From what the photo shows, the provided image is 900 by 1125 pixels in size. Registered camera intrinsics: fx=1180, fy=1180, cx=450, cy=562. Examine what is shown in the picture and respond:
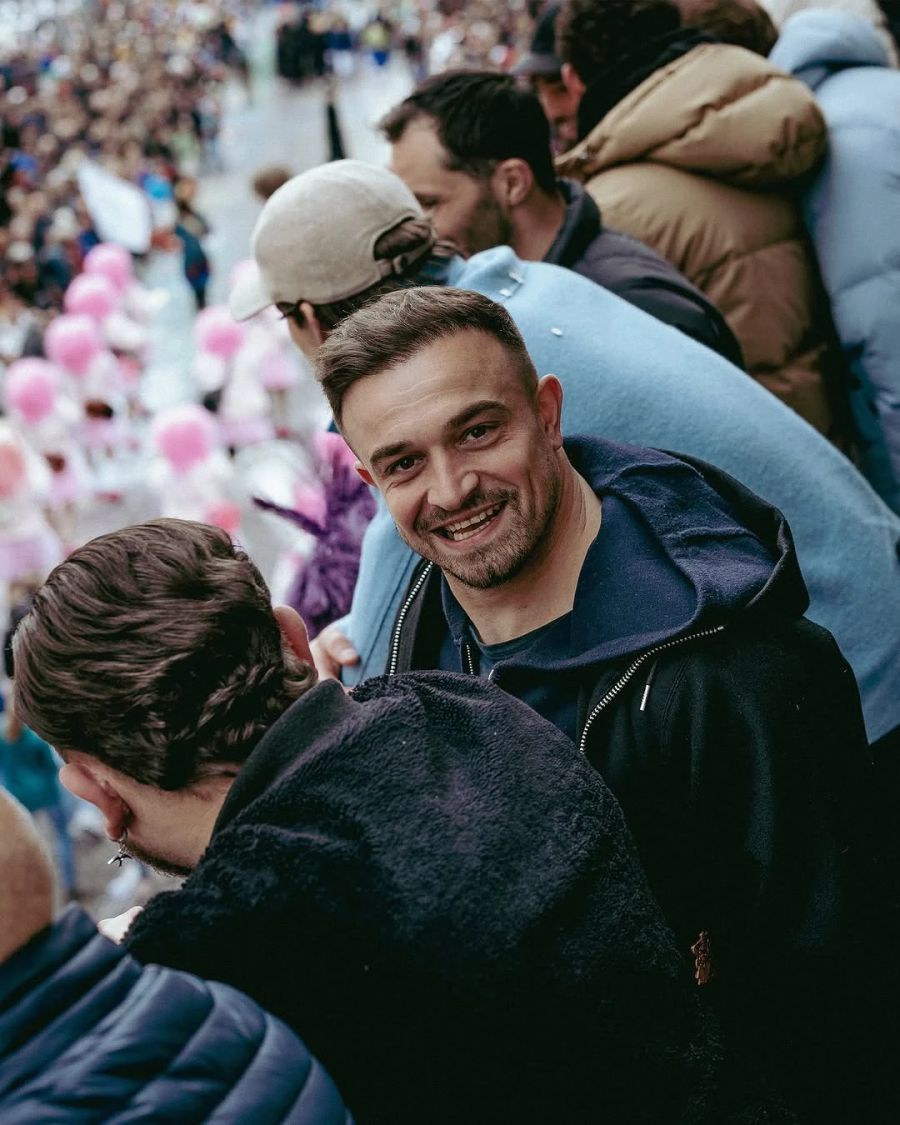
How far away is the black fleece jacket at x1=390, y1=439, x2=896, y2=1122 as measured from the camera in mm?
1458

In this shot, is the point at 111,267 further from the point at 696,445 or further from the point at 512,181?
the point at 696,445

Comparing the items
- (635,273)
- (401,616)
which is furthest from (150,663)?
(635,273)

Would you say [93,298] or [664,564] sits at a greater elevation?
[664,564]

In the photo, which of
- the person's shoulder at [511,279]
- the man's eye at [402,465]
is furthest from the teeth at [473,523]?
the person's shoulder at [511,279]

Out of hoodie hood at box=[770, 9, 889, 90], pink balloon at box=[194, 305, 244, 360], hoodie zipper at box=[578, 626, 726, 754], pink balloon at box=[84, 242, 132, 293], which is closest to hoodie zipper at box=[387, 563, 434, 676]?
hoodie zipper at box=[578, 626, 726, 754]

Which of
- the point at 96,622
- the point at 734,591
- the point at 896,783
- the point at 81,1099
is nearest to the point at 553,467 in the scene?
the point at 734,591

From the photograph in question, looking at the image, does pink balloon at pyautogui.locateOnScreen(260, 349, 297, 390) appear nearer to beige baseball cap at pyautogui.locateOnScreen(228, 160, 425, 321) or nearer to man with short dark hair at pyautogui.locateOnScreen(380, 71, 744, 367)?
man with short dark hair at pyautogui.locateOnScreen(380, 71, 744, 367)

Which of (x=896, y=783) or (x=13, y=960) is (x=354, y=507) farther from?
(x=13, y=960)

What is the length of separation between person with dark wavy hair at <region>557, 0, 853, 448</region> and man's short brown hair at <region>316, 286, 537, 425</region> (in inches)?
43.9

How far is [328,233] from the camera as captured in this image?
2.27 metres

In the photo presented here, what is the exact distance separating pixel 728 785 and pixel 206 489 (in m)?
6.34

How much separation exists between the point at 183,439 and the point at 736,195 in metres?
5.22

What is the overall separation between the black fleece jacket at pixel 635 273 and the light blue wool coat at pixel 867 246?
1.05 ft

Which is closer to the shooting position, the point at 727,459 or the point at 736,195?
the point at 727,459
